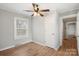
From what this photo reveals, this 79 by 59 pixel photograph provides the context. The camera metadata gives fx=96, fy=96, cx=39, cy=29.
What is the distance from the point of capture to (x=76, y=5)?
158 cm

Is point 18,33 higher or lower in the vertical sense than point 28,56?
higher

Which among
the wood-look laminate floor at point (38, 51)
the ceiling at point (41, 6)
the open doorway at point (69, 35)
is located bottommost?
the wood-look laminate floor at point (38, 51)

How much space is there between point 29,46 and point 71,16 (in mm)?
872

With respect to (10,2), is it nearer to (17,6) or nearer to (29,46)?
(17,6)

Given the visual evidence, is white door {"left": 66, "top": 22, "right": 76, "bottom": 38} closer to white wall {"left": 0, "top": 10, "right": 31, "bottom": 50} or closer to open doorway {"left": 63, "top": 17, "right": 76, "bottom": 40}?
open doorway {"left": 63, "top": 17, "right": 76, "bottom": 40}

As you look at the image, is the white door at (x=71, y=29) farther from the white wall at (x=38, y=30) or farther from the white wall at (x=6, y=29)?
the white wall at (x=6, y=29)

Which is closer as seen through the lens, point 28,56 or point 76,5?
point 76,5

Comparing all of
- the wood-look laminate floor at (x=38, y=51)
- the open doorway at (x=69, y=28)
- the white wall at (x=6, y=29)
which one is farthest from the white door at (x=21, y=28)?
the open doorway at (x=69, y=28)

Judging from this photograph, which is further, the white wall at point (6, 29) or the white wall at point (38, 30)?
the white wall at point (38, 30)

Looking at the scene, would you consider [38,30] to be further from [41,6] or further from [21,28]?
[41,6]

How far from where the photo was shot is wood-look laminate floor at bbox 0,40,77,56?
1622 mm

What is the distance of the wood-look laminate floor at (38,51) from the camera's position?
1622 millimetres

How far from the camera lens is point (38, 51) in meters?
1.67

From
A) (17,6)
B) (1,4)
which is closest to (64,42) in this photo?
(17,6)
